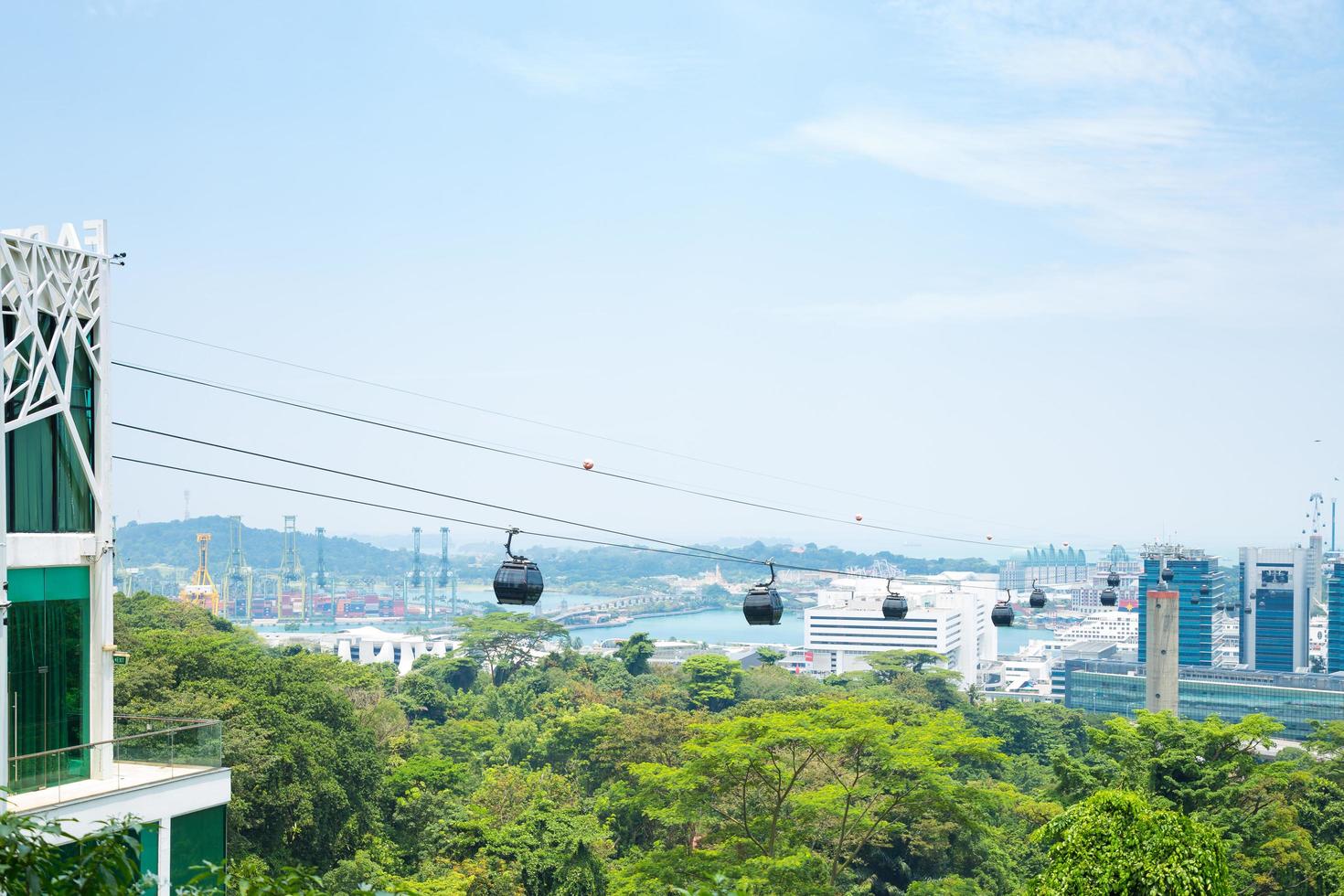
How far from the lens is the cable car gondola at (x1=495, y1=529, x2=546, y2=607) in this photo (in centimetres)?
852

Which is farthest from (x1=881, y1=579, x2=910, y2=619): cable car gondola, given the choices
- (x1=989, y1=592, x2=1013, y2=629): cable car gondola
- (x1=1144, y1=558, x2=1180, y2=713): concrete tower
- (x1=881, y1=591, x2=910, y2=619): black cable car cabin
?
(x1=1144, y1=558, x2=1180, y2=713): concrete tower

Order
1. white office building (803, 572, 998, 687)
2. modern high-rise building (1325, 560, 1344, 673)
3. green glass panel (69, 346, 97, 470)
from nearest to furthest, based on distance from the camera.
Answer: green glass panel (69, 346, 97, 470)
modern high-rise building (1325, 560, 1344, 673)
white office building (803, 572, 998, 687)

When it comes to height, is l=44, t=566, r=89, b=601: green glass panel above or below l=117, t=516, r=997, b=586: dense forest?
above

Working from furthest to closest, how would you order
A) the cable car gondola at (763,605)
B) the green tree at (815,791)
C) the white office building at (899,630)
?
the white office building at (899,630)
the green tree at (815,791)
the cable car gondola at (763,605)

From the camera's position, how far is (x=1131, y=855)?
1104 centimetres

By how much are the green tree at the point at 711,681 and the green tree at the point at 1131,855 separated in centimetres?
2629

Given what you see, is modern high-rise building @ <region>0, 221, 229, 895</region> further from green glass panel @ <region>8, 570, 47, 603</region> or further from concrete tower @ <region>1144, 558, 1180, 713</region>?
concrete tower @ <region>1144, 558, 1180, 713</region>

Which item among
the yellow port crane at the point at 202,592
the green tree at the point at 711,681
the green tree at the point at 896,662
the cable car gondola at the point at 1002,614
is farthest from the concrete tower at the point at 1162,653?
the yellow port crane at the point at 202,592

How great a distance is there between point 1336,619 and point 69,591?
8717cm

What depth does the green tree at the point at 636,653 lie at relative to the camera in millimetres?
46531

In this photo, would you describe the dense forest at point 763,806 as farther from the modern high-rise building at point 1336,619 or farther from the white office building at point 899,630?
the white office building at point 899,630

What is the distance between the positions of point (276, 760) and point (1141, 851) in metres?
11.7

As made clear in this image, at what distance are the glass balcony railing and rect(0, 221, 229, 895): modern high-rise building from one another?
0.01 meters

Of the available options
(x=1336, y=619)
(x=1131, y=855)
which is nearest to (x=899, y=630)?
(x=1336, y=619)
